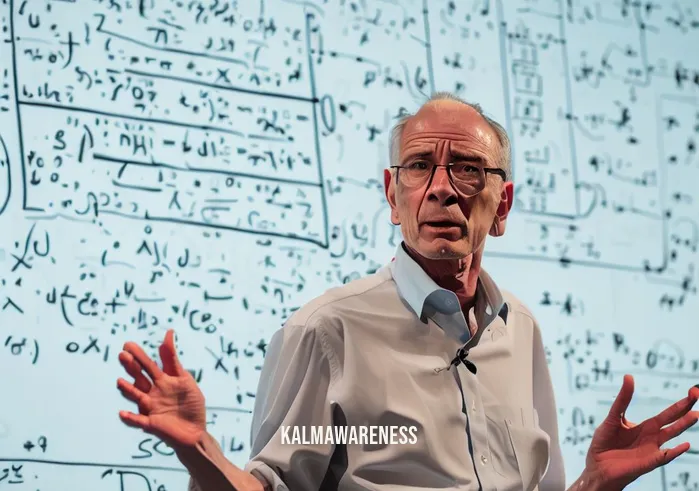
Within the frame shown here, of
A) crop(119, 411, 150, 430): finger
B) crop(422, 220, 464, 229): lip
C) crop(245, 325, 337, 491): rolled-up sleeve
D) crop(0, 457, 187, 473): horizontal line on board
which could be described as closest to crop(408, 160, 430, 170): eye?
crop(422, 220, 464, 229): lip

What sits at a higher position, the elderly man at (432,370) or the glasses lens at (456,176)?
the glasses lens at (456,176)

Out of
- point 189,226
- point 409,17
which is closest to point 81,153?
point 189,226

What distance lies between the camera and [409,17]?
2732mm

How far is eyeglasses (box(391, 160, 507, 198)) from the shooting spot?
1.77 metres

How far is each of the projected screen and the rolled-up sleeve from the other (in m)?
0.65

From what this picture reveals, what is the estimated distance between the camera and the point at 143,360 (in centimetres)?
130

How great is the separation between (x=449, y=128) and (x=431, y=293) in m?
0.32

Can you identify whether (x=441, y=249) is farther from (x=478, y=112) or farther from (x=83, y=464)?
(x=83, y=464)

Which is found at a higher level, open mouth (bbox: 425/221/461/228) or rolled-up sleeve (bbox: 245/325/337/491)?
open mouth (bbox: 425/221/461/228)

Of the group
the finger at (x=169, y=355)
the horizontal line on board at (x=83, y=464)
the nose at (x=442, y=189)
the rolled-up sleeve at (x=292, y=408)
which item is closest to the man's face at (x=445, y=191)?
the nose at (x=442, y=189)

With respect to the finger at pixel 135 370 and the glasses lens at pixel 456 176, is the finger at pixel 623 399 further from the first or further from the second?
the finger at pixel 135 370

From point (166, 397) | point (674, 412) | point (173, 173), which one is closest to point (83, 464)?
point (173, 173)

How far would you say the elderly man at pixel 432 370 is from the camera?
1592 mm

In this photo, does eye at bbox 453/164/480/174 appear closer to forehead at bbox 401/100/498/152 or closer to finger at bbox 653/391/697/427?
forehead at bbox 401/100/498/152
